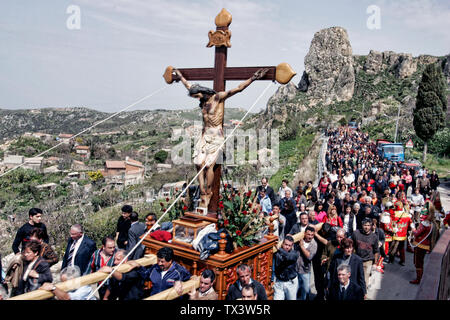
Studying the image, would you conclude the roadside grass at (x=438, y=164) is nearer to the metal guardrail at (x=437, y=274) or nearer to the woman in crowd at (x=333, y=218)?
the woman in crowd at (x=333, y=218)

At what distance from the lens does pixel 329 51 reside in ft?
402

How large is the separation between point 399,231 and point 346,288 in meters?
4.32

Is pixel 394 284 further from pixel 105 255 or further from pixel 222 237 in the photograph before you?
pixel 105 255

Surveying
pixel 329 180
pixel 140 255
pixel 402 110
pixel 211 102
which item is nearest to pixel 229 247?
pixel 140 255

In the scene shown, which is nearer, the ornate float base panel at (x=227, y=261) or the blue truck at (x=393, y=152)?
the ornate float base panel at (x=227, y=261)

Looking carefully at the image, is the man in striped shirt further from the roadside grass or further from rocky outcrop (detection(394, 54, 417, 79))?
rocky outcrop (detection(394, 54, 417, 79))

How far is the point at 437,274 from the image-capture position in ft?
11.3

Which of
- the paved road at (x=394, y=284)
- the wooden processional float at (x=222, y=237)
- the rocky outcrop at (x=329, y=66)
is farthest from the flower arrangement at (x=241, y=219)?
the rocky outcrop at (x=329, y=66)

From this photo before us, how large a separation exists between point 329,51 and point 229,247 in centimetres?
12868

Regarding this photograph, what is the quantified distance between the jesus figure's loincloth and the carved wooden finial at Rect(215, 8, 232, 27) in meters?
1.74

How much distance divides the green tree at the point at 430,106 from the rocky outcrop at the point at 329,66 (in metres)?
69.0

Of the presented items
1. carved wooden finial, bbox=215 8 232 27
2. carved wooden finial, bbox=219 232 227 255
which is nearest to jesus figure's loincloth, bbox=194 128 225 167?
carved wooden finial, bbox=219 232 227 255

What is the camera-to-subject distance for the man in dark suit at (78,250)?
5.41 meters

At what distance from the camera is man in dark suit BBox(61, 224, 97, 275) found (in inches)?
213
